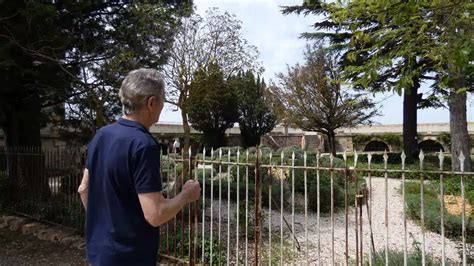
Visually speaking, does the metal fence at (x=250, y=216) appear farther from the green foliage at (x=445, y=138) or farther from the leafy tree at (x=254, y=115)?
the green foliage at (x=445, y=138)

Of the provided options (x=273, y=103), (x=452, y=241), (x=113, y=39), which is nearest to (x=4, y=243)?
(x=113, y=39)

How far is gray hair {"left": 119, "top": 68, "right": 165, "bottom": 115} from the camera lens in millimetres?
2490

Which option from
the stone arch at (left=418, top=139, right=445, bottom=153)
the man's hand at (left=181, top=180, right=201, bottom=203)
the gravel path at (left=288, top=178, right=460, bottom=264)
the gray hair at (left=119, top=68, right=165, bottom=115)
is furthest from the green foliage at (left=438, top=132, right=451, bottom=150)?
the gray hair at (left=119, top=68, right=165, bottom=115)

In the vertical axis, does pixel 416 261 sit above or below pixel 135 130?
below

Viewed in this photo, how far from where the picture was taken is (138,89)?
2484 mm

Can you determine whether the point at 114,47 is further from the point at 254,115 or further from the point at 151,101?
the point at 254,115

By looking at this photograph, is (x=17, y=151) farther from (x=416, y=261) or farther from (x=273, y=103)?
(x=273, y=103)

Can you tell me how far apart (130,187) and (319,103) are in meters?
24.1

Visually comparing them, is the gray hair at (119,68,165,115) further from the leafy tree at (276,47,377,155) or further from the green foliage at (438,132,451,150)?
the green foliage at (438,132,451,150)

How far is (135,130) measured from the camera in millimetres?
2408

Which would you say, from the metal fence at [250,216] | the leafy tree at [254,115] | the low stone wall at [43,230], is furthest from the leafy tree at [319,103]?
the low stone wall at [43,230]

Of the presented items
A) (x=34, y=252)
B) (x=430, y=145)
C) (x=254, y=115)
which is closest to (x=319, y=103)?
(x=254, y=115)

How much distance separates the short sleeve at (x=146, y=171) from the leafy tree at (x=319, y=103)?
2333cm

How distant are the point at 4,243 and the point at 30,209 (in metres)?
1.39
